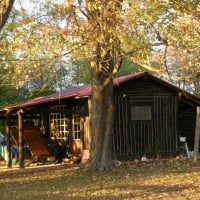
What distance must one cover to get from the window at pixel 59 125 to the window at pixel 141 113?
3534mm

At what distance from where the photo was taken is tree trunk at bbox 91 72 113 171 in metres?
16.8

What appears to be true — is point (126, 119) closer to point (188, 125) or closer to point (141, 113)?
point (141, 113)

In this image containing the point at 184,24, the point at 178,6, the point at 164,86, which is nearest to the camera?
the point at 178,6

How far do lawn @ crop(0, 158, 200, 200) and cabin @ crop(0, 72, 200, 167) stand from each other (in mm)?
3382

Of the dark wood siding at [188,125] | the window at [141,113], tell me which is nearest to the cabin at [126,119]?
the window at [141,113]

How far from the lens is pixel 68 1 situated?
11.3m

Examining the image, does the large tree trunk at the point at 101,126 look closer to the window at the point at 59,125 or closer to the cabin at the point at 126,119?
the cabin at the point at 126,119

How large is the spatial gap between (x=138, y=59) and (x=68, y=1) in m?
2.41

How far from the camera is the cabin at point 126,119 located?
21547 millimetres

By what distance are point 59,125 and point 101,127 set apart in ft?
26.3

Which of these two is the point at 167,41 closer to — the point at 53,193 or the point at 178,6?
the point at 178,6

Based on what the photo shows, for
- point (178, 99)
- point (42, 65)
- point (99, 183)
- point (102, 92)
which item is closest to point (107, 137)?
point (102, 92)

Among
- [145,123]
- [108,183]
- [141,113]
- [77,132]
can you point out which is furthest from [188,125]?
[108,183]

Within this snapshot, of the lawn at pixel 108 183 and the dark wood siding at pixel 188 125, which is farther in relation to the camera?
the dark wood siding at pixel 188 125
